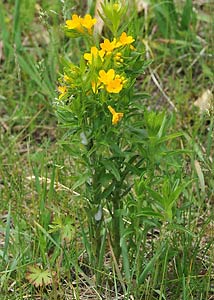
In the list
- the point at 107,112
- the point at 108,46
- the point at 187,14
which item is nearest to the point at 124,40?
the point at 108,46

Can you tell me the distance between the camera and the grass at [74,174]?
194 centimetres

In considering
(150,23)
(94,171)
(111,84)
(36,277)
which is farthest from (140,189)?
(150,23)

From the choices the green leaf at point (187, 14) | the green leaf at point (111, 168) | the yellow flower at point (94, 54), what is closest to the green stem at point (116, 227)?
the green leaf at point (111, 168)

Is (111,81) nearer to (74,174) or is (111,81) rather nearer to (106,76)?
(106,76)

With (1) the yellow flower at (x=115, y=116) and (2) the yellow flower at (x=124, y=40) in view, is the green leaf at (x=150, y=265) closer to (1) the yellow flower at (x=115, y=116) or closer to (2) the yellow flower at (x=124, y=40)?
(1) the yellow flower at (x=115, y=116)

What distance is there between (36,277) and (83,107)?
21.2 inches

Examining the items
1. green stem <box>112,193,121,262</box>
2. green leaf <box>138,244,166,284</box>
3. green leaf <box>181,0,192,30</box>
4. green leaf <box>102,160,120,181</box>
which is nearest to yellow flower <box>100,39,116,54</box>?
green leaf <box>102,160,120,181</box>

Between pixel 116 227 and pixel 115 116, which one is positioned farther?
pixel 116 227

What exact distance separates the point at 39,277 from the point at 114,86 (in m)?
0.62

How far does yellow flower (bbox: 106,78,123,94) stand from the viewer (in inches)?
65.2

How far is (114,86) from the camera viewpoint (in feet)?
5.44

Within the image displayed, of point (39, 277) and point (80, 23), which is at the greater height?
point (80, 23)

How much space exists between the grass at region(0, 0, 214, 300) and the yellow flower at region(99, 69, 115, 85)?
275 millimetres

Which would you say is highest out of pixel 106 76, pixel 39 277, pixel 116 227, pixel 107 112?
pixel 106 76
